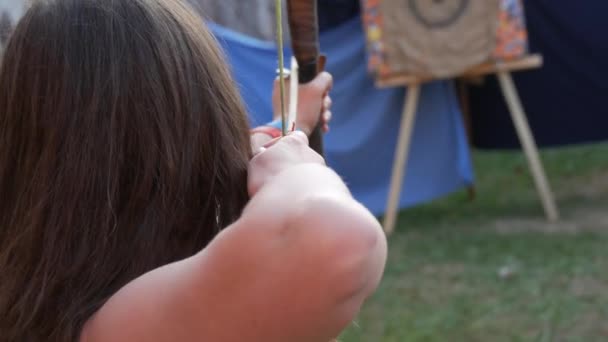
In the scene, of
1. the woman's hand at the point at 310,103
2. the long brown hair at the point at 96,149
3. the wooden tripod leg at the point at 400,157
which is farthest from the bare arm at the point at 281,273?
the wooden tripod leg at the point at 400,157

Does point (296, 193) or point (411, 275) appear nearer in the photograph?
point (296, 193)

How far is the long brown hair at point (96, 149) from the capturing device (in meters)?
0.83

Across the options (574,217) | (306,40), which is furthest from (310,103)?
(574,217)

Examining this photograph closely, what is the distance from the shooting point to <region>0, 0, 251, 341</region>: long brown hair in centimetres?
83

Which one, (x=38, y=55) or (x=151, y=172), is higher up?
(x=38, y=55)

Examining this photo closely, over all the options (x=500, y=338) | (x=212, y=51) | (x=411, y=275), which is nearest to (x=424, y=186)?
(x=411, y=275)

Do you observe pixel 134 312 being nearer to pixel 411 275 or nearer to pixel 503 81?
pixel 411 275

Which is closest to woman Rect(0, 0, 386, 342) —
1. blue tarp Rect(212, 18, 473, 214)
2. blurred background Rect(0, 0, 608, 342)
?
blurred background Rect(0, 0, 608, 342)

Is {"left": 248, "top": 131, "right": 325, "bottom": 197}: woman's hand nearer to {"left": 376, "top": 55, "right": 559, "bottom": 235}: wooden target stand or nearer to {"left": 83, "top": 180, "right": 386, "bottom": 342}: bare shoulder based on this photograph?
{"left": 83, "top": 180, "right": 386, "bottom": 342}: bare shoulder

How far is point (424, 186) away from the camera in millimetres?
4238

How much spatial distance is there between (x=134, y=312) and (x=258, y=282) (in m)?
0.14

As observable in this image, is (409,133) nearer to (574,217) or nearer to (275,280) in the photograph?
(574,217)

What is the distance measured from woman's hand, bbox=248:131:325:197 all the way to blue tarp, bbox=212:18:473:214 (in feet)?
9.72

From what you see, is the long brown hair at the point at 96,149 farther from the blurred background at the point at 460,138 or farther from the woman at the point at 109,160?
the blurred background at the point at 460,138
